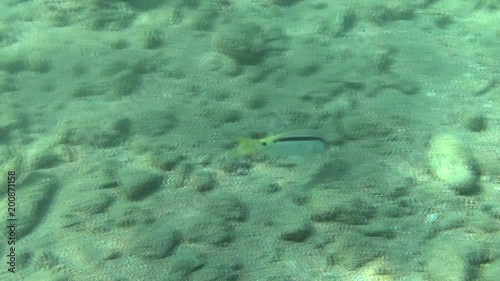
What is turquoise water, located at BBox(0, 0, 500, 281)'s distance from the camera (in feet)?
9.10

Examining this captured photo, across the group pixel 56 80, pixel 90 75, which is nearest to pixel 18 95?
pixel 56 80

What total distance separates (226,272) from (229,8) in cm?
276

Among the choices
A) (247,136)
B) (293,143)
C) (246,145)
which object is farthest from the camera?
(247,136)

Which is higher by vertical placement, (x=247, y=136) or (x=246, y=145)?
(x=246, y=145)

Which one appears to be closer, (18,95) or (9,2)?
(18,95)

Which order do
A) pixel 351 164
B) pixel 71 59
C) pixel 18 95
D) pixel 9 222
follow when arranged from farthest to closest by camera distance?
1. pixel 71 59
2. pixel 18 95
3. pixel 351 164
4. pixel 9 222

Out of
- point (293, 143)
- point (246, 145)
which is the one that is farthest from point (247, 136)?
point (293, 143)

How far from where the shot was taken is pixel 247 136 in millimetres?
3475

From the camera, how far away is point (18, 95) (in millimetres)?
3658

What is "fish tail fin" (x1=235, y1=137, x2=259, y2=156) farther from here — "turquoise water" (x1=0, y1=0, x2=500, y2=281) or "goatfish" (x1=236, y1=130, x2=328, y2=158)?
"turquoise water" (x1=0, y1=0, x2=500, y2=281)

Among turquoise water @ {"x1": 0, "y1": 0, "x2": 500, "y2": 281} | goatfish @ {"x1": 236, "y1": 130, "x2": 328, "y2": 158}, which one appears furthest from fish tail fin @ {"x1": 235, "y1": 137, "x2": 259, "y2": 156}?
turquoise water @ {"x1": 0, "y1": 0, "x2": 500, "y2": 281}

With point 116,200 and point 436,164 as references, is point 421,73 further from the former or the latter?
point 116,200

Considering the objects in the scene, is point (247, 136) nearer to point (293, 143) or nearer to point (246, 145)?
point (246, 145)

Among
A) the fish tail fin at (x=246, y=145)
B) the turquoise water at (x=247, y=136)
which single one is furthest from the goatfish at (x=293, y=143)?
the turquoise water at (x=247, y=136)
